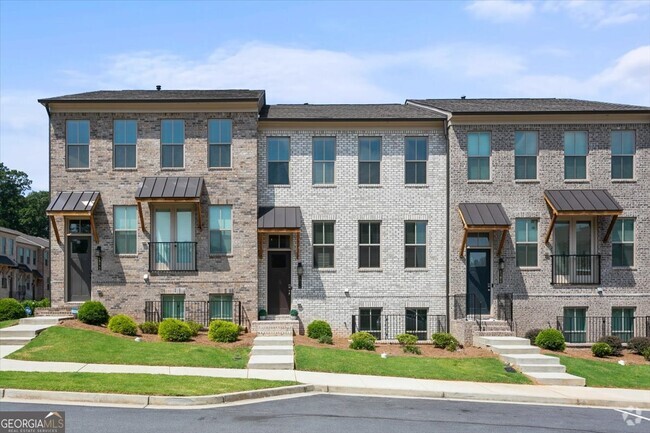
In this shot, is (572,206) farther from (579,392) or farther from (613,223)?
(579,392)

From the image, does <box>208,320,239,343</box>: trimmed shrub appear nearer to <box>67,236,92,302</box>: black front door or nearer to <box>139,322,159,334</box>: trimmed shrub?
<box>139,322,159,334</box>: trimmed shrub

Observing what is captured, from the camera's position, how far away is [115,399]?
13.5 meters

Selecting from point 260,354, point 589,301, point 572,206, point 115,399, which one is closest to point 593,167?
point 572,206

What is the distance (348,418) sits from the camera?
501 inches

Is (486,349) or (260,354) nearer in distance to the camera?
(260,354)

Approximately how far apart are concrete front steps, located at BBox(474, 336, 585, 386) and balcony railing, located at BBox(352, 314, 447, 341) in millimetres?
2219

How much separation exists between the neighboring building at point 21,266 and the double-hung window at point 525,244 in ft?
146

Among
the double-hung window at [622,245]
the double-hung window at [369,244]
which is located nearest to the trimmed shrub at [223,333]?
the double-hung window at [369,244]

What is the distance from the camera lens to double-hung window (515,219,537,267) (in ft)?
83.0

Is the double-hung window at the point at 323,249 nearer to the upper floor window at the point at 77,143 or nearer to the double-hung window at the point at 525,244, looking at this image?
the double-hung window at the point at 525,244

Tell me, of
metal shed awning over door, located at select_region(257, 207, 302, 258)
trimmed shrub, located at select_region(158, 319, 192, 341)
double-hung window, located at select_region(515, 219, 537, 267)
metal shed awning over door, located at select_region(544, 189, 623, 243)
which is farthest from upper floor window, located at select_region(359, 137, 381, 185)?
trimmed shrub, located at select_region(158, 319, 192, 341)

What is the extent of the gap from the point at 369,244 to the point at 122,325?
8.83 metres

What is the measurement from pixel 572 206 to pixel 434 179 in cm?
477

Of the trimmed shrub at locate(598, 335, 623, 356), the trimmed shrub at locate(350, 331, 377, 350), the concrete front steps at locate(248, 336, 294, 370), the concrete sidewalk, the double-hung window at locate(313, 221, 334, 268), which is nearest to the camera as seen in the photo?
the concrete sidewalk
